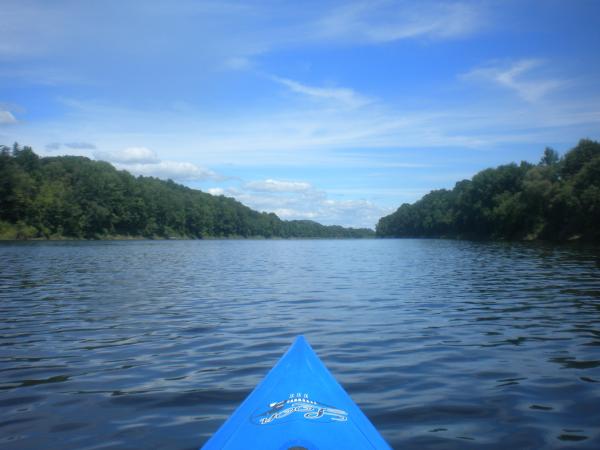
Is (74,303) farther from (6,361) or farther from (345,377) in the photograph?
(345,377)

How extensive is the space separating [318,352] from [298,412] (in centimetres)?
556

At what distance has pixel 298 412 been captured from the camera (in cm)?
520

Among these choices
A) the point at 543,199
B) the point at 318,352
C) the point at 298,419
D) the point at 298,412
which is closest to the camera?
the point at 298,419

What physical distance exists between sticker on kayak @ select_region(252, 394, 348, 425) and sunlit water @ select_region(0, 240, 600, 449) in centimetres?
128

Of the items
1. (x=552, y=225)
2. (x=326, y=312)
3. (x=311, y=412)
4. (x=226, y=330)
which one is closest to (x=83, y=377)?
(x=226, y=330)

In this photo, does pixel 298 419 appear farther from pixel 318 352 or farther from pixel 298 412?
pixel 318 352

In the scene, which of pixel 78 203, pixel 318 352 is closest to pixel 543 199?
pixel 318 352

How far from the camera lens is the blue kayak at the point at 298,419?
4688 millimetres

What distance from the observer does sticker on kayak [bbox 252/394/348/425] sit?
200 inches

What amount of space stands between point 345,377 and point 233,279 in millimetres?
18858

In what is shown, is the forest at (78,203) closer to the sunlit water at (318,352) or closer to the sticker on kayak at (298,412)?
the sunlit water at (318,352)

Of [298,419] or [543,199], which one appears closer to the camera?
[298,419]

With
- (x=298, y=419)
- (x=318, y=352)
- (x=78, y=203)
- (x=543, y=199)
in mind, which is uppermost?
(x=78, y=203)

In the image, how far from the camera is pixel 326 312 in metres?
16.1
